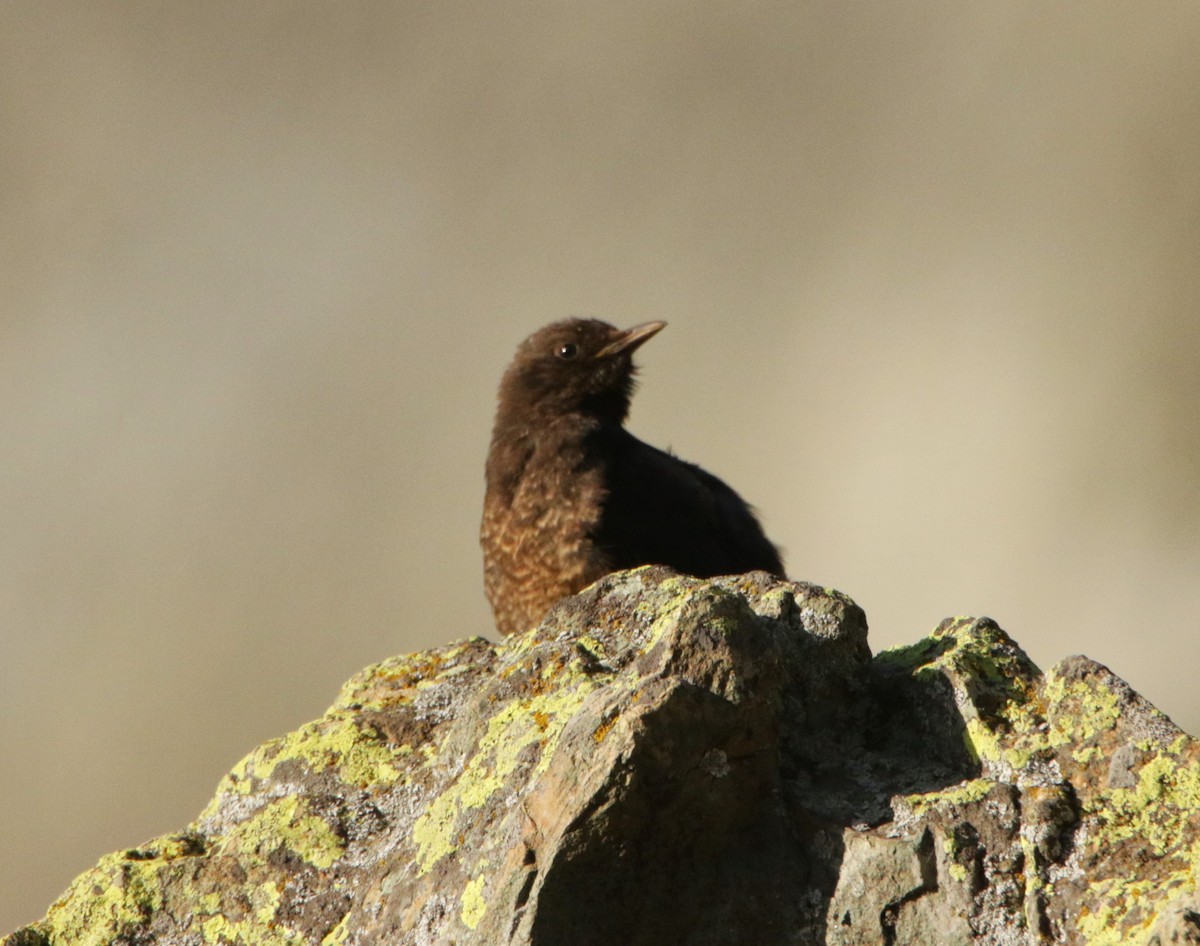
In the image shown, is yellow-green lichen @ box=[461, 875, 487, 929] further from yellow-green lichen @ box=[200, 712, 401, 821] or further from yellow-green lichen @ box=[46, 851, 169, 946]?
yellow-green lichen @ box=[46, 851, 169, 946]

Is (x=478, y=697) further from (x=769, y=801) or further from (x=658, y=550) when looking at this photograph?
(x=658, y=550)

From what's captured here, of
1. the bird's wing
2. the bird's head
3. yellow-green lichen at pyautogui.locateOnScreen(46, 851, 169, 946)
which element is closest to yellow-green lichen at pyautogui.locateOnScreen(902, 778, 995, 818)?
yellow-green lichen at pyautogui.locateOnScreen(46, 851, 169, 946)

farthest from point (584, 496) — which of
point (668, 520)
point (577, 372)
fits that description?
point (577, 372)

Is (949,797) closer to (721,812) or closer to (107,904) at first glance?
(721,812)

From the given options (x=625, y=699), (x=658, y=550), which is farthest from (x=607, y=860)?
(x=658, y=550)

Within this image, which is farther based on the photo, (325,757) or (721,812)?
(325,757)
